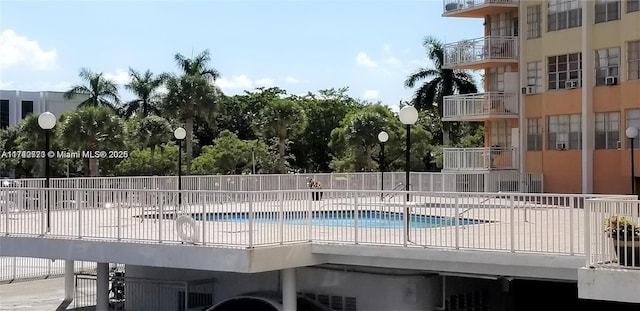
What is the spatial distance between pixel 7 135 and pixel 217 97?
23.5 metres

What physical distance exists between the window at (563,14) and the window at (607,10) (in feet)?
2.40

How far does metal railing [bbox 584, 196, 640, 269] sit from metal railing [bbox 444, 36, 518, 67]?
84.3ft

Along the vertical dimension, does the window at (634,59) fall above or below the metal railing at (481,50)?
below

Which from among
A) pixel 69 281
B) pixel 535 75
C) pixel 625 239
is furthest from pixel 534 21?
pixel 625 239

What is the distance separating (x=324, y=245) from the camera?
57.3 feet

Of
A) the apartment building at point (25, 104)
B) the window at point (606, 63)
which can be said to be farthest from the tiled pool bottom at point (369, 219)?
the apartment building at point (25, 104)

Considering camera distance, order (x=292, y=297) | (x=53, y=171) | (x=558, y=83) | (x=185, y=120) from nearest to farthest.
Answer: (x=292, y=297) < (x=558, y=83) < (x=185, y=120) < (x=53, y=171)

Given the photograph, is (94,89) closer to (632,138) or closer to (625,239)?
(632,138)

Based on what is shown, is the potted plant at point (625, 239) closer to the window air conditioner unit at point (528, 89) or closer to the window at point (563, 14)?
the window at point (563, 14)

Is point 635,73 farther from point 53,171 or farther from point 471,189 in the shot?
point 53,171

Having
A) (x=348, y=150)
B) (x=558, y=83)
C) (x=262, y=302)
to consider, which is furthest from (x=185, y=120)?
(x=262, y=302)

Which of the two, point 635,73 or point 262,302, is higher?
point 635,73

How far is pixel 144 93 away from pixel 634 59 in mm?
43159

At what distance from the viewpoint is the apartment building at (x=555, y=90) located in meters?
34.1
